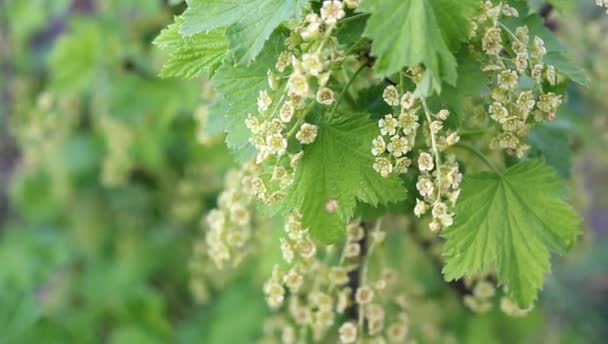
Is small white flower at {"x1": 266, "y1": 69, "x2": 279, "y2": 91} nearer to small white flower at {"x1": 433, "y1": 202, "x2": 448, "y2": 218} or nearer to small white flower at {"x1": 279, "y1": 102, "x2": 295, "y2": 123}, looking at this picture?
small white flower at {"x1": 279, "y1": 102, "x2": 295, "y2": 123}

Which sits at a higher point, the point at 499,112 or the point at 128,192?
the point at 499,112

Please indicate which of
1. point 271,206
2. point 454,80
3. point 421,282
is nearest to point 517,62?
point 454,80

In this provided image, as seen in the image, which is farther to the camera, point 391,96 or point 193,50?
point 193,50

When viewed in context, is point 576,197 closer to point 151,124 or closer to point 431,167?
point 431,167

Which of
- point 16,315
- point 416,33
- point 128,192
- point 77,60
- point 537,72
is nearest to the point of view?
point 416,33

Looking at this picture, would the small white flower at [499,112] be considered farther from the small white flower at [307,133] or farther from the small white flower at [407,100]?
the small white flower at [307,133]

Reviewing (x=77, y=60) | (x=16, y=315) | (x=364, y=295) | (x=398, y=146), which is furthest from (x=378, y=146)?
(x=77, y=60)

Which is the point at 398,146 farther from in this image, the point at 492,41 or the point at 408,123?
the point at 492,41
